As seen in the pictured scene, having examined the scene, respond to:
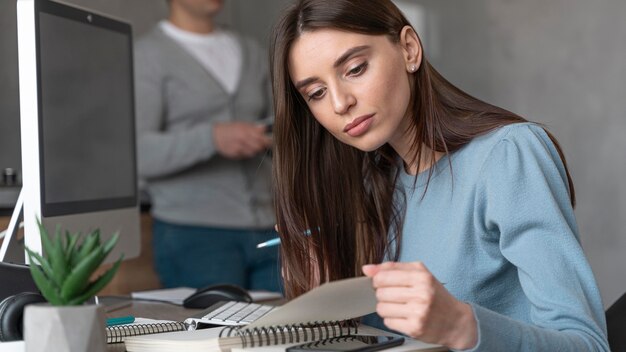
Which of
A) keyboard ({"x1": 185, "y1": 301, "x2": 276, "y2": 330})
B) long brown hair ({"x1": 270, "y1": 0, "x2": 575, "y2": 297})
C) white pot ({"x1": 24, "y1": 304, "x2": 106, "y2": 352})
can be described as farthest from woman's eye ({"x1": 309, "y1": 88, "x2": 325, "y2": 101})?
white pot ({"x1": 24, "y1": 304, "x2": 106, "y2": 352})

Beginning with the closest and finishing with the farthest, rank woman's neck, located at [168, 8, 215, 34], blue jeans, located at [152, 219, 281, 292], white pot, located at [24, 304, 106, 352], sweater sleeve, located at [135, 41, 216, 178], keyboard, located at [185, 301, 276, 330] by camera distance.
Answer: white pot, located at [24, 304, 106, 352]
keyboard, located at [185, 301, 276, 330]
blue jeans, located at [152, 219, 281, 292]
sweater sleeve, located at [135, 41, 216, 178]
woman's neck, located at [168, 8, 215, 34]

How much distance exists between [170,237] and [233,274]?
279mm

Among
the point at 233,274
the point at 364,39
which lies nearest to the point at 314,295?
the point at 364,39

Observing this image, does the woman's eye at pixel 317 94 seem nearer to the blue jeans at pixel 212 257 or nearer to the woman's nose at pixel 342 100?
the woman's nose at pixel 342 100

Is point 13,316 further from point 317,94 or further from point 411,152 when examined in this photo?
point 411,152

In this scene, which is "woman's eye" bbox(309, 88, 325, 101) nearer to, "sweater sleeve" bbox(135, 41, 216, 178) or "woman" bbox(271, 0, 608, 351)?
"woman" bbox(271, 0, 608, 351)

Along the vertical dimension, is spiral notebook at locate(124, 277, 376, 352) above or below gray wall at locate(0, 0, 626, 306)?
below

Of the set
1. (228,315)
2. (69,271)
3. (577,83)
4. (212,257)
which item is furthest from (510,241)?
(577,83)

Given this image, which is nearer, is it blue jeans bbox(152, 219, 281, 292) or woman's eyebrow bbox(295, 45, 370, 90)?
woman's eyebrow bbox(295, 45, 370, 90)

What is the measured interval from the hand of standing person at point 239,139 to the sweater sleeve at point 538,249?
64.0 inches

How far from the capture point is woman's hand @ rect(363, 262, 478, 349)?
3.46ft

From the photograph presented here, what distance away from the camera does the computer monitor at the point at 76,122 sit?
1680mm

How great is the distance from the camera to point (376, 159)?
178cm

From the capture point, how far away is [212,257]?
113 inches
